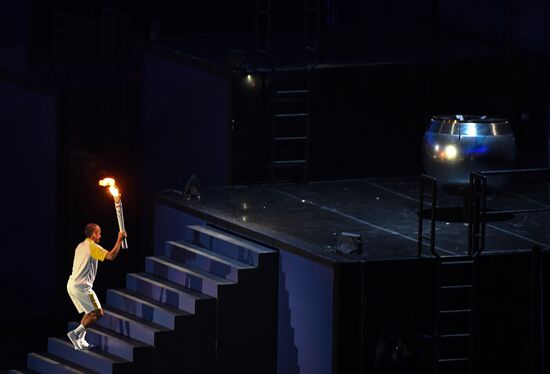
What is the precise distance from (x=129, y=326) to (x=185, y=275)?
783 millimetres

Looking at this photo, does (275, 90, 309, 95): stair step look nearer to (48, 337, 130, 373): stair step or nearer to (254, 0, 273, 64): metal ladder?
(254, 0, 273, 64): metal ladder

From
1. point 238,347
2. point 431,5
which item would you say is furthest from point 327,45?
point 238,347

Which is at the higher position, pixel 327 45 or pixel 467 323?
pixel 327 45

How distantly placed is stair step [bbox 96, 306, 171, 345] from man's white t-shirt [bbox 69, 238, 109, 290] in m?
0.43

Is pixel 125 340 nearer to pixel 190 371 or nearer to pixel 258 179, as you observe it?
pixel 190 371

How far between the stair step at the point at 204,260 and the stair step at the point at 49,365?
1572 mm

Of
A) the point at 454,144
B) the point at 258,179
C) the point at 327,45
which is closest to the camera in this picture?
the point at 454,144

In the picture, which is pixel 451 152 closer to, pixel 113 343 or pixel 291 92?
pixel 291 92

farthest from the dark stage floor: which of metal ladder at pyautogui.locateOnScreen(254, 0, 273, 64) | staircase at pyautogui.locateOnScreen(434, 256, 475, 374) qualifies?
metal ladder at pyautogui.locateOnScreen(254, 0, 273, 64)

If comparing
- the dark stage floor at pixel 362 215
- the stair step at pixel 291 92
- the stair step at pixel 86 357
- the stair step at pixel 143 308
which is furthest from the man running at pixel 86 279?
the stair step at pixel 291 92

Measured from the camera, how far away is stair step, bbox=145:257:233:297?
1972 centimetres

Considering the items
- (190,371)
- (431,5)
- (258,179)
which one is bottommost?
(190,371)

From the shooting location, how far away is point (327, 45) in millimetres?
24250

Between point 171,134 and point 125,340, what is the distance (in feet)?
15.6
